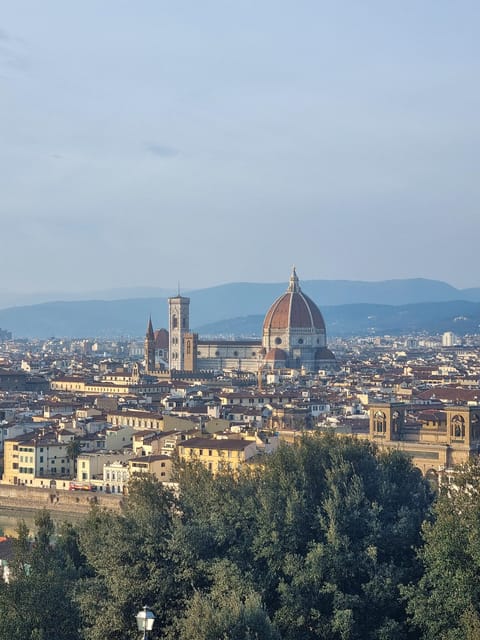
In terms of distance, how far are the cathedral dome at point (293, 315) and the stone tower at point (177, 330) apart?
7.56 meters

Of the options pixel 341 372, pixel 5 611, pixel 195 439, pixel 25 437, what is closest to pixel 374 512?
pixel 5 611

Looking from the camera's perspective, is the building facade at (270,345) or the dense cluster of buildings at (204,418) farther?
the building facade at (270,345)

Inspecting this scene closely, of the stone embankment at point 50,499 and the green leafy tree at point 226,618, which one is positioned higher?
the green leafy tree at point 226,618

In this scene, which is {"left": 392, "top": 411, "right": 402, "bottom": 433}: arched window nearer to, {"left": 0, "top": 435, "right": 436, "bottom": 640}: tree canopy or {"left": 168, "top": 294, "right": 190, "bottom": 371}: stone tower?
{"left": 0, "top": 435, "right": 436, "bottom": 640}: tree canopy

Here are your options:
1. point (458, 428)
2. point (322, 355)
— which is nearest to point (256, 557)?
point (458, 428)

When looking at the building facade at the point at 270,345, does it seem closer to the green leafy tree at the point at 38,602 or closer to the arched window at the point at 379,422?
the arched window at the point at 379,422

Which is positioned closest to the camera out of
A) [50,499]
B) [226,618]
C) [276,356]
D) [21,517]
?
[226,618]

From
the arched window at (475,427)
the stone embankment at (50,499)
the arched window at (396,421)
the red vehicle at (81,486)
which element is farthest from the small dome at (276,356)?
the arched window at (475,427)

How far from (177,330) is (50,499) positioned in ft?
265

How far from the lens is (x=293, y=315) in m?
121

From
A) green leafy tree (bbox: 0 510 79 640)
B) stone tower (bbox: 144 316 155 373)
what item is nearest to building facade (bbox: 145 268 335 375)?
stone tower (bbox: 144 316 155 373)

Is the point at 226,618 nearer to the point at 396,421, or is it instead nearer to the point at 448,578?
the point at 448,578

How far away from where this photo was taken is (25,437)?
4794 cm

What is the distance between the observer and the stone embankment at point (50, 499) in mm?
41500
